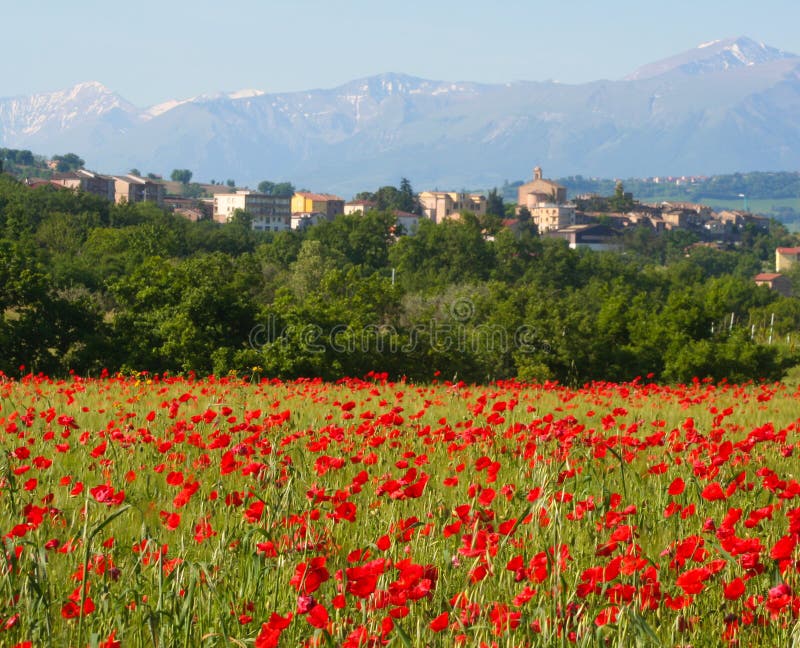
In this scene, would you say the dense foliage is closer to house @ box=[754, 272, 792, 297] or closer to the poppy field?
the poppy field

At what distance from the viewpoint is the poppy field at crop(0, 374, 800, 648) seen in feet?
14.1

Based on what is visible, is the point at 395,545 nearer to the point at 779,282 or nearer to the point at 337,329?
the point at 337,329

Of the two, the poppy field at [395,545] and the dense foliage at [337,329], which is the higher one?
the poppy field at [395,545]

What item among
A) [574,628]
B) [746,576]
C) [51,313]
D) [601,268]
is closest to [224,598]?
[574,628]

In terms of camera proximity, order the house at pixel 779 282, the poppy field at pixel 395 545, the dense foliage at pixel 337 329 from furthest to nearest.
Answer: the house at pixel 779 282 < the dense foliage at pixel 337 329 < the poppy field at pixel 395 545

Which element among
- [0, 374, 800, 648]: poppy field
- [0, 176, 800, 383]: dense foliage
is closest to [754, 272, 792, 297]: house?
[0, 176, 800, 383]: dense foliage

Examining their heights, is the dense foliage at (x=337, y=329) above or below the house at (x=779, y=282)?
above

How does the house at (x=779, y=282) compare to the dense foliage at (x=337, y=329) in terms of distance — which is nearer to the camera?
the dense foliage at (x=337, y=329)

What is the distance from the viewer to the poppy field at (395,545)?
169 inches

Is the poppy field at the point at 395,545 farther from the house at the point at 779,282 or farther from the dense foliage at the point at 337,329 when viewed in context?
the house at the point at 779,282

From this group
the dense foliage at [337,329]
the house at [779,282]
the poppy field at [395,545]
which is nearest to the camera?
the poppy field at [395,545]

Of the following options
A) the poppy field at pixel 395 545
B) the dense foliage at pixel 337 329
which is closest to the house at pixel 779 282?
the dense foliage at pixel 337 329

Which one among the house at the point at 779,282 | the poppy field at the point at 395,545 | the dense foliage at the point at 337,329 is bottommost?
the house at the point at 779,282

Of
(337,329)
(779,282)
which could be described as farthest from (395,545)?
(779,282)
